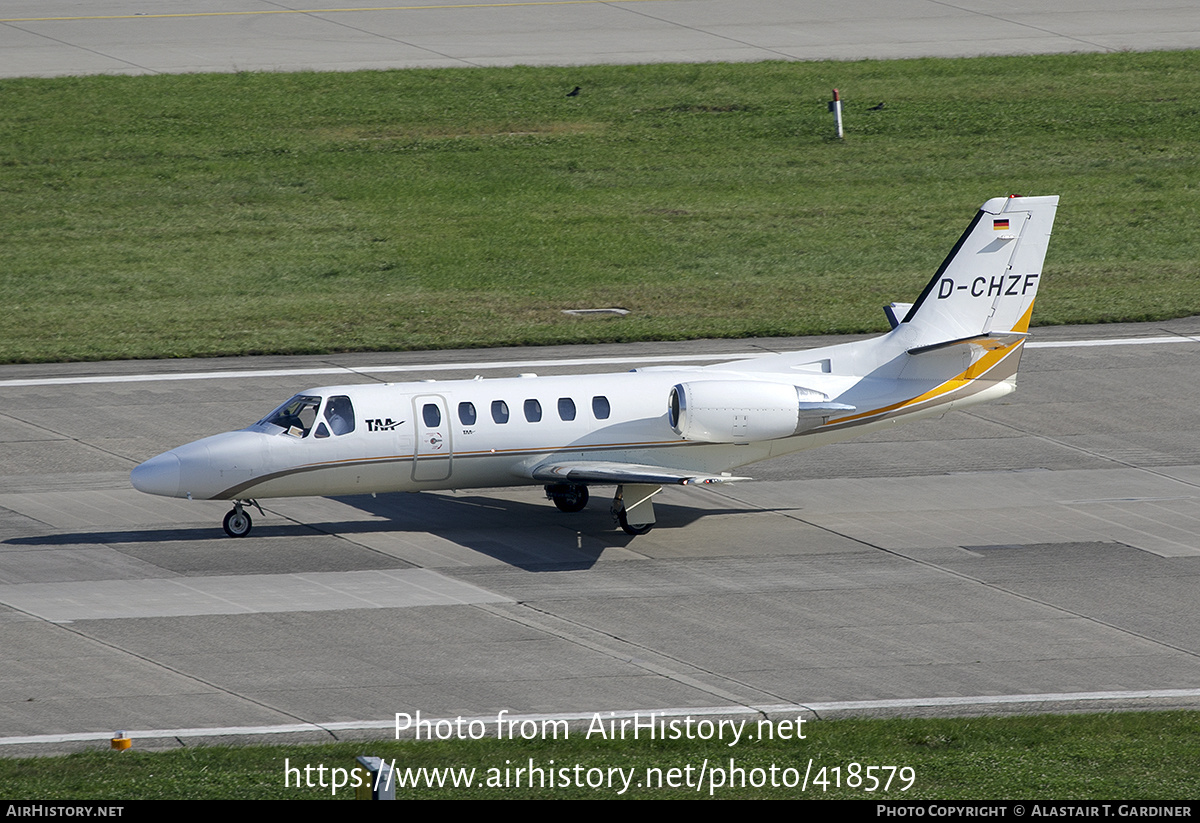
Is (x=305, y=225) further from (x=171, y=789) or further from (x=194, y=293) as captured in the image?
(x=171, y=789)

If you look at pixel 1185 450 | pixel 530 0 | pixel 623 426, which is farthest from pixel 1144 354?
pixel 530 0

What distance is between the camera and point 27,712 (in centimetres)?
1953

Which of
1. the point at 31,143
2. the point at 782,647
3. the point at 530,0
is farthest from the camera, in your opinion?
the point at 530,0

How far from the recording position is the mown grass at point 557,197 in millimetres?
39906

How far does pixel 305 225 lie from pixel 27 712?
28.4m

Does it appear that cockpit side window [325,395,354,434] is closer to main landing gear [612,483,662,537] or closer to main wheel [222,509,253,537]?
main wheel [222,509,253,537]

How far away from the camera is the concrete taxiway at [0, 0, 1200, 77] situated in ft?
183

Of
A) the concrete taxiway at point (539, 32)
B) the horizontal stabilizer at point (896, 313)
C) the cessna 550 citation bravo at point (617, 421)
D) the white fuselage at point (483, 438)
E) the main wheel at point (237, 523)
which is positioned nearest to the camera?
the white fuselage at point (483, 438)

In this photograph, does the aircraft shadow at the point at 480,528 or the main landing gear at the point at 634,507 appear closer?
the aircraft shadow at the point at 480,528

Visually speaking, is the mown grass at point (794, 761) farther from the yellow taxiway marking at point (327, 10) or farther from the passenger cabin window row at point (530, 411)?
the yellow taxiway marking at point (327, 10)

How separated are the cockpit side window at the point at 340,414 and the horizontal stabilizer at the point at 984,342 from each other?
31.7ft

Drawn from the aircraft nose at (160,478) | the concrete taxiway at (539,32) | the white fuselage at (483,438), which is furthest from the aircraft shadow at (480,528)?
the concrete taxiway at (539,32)

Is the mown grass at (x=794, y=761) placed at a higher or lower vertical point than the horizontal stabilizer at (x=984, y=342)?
lower

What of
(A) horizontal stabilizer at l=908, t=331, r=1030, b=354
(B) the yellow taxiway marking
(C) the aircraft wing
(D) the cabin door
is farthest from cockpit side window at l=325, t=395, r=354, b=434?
(B) the yellow taxiway marking
